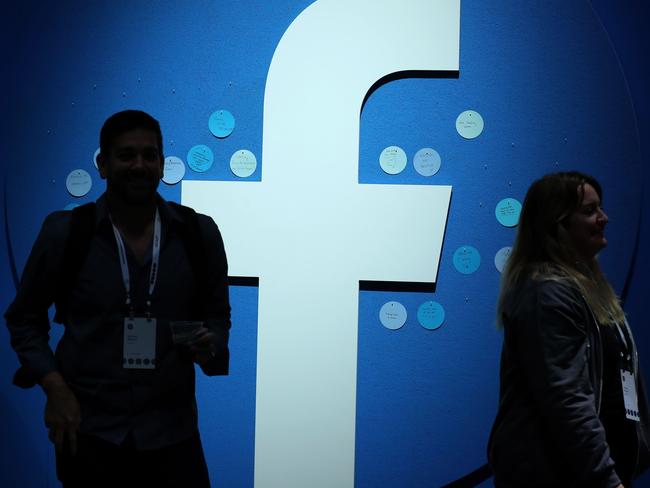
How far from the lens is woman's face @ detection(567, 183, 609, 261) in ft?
6.00

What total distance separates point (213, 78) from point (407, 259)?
3.33 ft

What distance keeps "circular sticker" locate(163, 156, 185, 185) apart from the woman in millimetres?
1575

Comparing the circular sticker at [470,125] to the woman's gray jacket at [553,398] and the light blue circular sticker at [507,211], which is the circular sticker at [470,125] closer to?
the light blue circular sticker at [507,211]

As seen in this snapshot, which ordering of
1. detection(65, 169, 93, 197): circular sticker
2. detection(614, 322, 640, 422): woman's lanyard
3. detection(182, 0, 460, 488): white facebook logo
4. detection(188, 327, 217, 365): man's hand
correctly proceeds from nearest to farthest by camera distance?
1. detection(614, 322, 640, 422): woman's lanyard
2. detection(188, 327, 217, 365): man's hand
3. detection(182, 0, 460, 488): white facebook logo
4. detection(65, 169, 93, 197): circular sticker

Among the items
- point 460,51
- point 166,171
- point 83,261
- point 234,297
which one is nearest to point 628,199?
point 460,51

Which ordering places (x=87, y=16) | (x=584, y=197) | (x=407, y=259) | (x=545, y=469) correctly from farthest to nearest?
(x=87, y=16)
(x=407, y=259)
(x=584, y=197)
(x=545, y=469)

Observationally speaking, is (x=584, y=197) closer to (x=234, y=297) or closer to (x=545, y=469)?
(x=545, y=469)

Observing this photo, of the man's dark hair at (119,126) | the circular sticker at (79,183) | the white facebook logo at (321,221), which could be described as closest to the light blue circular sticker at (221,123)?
the white facebook logo at (321,221)

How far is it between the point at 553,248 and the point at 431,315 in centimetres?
123

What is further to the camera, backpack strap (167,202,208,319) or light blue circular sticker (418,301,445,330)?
light blue circular sticker (418,301,445,330)

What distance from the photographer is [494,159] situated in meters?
3.02

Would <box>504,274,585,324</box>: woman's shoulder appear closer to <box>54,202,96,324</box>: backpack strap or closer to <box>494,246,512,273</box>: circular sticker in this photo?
<box>54,202,96,324</box>: backpack strap

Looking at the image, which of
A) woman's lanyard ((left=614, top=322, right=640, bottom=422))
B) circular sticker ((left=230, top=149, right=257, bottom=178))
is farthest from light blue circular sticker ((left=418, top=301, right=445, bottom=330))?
woman's lanyard ((left=614, top=322, right=640, bottom=422))

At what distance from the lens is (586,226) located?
5.98 feet
